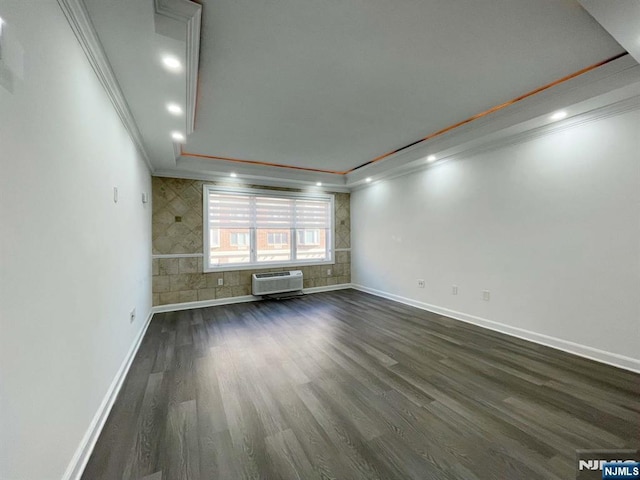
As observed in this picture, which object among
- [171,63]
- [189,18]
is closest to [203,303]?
[171,63]

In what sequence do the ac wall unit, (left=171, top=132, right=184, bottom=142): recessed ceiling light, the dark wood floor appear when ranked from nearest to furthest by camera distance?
the dark wood floor, (left=171, top=132, right=184, bottom=142): recessed ceiling light, the ac wall unit

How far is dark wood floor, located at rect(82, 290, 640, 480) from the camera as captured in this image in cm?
143

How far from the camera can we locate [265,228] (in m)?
5.41

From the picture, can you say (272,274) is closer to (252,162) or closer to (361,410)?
(252,162)

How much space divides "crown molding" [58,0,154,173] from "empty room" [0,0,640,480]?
0.06 feet

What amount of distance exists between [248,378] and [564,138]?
13.1 feet

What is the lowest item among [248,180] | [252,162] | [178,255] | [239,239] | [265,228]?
[178,255]

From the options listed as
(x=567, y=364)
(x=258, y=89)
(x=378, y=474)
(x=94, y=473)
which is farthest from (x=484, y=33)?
(x=94, y=473)

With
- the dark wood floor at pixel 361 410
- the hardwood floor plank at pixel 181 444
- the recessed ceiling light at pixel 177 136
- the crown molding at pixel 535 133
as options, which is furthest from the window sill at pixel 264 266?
the hardwood floor plank at pixel 181 444

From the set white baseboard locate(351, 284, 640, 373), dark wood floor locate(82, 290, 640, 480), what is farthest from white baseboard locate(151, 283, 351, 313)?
white baseboard locate(351, 284, 640, 373)

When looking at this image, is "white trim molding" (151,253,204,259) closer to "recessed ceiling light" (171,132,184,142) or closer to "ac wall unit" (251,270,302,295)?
"ac wall unit" (251,270,302,295)

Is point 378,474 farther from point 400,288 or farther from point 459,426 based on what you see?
point 400,288

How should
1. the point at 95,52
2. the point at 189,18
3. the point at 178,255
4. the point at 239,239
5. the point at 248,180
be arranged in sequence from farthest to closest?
the point at 239,239 → the point at 248,180 → the point at 178,255 → the point at 95,52 → the point at 189,18

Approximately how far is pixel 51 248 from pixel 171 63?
1415mm
